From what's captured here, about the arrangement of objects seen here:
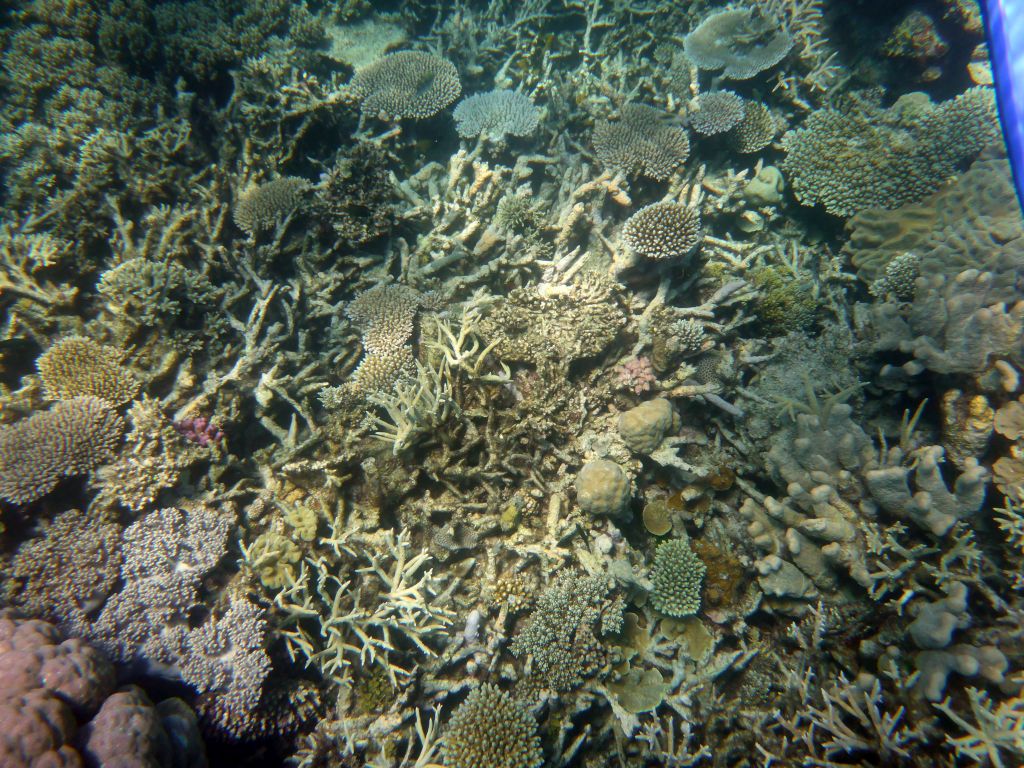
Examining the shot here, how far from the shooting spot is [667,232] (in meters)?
4.32

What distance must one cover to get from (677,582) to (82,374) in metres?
5.09

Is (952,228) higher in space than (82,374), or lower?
higher

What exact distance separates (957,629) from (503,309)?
4018mm

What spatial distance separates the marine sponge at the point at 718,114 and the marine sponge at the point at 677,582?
474 centimetres

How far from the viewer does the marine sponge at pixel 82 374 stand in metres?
3.80

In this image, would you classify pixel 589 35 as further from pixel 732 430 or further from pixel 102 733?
pixel 102 733

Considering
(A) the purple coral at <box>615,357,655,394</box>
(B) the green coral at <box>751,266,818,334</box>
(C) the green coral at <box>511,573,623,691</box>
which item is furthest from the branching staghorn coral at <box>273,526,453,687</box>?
(B) the green coral at <box>751,266,818,334</box>

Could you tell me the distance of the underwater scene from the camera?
3227 millimetres

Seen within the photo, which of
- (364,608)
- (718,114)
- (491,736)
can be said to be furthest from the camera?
(718,114)

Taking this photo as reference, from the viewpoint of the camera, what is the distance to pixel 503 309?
14.0 ft

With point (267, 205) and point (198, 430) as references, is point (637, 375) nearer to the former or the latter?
point (198, 430)

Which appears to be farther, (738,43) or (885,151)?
(738,43)

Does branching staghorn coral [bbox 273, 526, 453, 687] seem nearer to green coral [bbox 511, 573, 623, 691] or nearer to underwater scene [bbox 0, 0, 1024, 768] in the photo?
underwater scene [bbox 0, 0, 1024, 768]

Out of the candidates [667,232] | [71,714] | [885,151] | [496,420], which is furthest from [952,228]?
[71,714]
